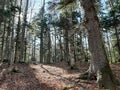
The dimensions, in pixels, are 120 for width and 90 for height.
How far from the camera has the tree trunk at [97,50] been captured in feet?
25.8

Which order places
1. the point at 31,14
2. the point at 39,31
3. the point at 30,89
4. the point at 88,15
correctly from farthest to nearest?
the point at 39,31 → the point at 31,14 → the point at 88,15 → the point at 30,89

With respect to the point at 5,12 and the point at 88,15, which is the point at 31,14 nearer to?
the point at 5,12

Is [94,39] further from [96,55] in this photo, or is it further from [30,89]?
[30,89]

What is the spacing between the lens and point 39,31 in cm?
3512

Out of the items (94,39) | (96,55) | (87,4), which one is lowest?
(96,55)

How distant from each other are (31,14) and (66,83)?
2559 cm

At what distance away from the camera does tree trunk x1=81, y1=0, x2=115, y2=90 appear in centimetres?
788

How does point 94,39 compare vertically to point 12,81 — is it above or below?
above

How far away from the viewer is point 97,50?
27.4 feet

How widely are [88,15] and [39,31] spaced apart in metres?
26.9

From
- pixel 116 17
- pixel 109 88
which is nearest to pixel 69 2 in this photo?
pixel 109 88

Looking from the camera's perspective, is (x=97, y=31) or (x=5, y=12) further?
(x=5, y=12)

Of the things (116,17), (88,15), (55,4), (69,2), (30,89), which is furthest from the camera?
(116,17)

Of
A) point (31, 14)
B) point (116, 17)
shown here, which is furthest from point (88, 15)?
point (31, 14)
